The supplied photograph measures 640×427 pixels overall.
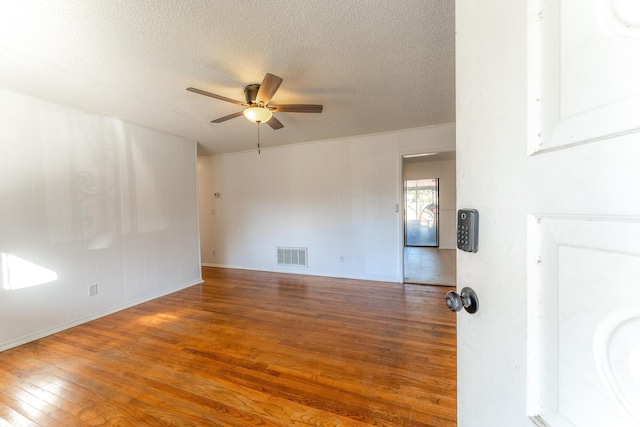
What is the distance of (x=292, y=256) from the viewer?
459 centimetres

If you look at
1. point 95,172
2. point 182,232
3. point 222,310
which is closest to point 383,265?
point 222,310

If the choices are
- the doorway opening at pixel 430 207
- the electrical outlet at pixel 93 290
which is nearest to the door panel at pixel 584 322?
the electrical outlet at pixel 93 290

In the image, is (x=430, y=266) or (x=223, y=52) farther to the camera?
(x=430, y=266)

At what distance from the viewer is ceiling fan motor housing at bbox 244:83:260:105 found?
7.24ft

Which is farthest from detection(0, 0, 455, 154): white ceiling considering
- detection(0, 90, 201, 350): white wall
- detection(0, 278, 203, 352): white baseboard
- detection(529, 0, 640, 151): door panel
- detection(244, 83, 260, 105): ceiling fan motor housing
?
detection(0, 278, 203, 352): white baseboard

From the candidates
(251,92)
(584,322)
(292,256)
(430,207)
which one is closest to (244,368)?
(584,322)

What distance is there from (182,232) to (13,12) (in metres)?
A: 2.93

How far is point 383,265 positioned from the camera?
398 cm

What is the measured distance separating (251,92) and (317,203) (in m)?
2.42

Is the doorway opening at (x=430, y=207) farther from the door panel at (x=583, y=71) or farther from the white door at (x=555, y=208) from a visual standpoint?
the door panel at (x=583, y=71)

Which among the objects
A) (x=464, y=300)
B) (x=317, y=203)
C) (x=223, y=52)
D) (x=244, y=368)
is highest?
(x=223, y=52)

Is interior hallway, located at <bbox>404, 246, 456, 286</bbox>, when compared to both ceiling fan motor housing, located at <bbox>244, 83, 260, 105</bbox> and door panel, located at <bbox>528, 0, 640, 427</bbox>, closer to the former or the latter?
ceiling fan motor housing, located at <bbox>244, 83, 260, 105</bbox>

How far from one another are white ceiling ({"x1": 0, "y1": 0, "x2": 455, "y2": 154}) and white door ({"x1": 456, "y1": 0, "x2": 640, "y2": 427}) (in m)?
1.28

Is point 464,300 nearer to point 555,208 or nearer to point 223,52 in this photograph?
point 555,208
